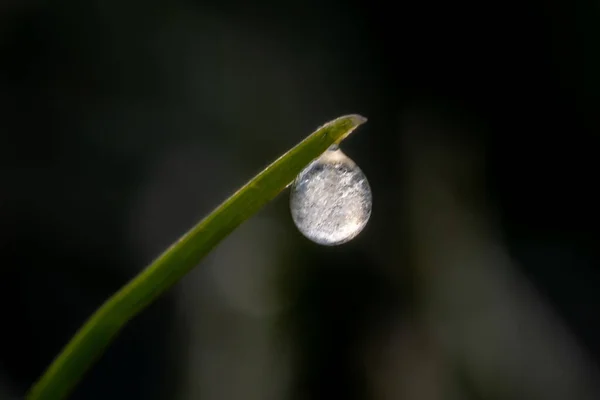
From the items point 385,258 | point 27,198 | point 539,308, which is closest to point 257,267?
point 385,258

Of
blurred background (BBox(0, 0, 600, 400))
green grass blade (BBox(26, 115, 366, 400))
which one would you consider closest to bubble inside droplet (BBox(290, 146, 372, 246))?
green grass blade (BBox(26, 115, 366, 400))

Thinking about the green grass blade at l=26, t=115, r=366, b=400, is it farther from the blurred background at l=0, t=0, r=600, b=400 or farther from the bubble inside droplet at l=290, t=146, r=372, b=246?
the blurred background at l=0, t=0, r=600, b=400

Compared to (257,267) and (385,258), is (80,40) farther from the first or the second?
(385,258)

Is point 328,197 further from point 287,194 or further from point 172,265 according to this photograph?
point 287,194

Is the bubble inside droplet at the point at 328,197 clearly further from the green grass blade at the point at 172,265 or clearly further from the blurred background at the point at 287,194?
the blurred background at the point at 287,194

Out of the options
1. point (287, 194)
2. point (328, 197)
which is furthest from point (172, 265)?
point (287, 194)

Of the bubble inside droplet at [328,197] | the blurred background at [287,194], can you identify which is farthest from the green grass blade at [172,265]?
the blurred background at [287,194]
